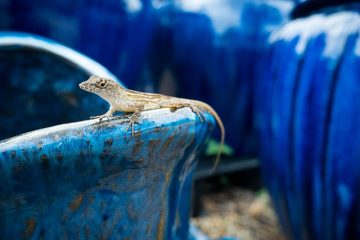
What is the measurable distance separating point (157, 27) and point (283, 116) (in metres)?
0.85

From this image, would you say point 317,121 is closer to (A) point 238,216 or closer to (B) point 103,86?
(B) point 103,86

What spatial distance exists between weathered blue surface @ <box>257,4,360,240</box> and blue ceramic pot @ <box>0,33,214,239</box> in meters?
0.43

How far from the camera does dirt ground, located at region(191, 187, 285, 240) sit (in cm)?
158

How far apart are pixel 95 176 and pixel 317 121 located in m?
0.62

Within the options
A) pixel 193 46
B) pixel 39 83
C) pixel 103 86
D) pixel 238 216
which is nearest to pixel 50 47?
pixel 39 83

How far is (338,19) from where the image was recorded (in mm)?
998

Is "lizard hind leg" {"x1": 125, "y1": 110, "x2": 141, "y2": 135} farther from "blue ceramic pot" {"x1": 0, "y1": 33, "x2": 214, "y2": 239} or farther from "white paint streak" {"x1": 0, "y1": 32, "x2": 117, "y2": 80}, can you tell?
"white paint streak" {"x1": 0, "y1": 32, "x2": 117, "y2": 80}

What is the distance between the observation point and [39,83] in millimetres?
1024

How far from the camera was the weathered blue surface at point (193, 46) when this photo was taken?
4.95 feet

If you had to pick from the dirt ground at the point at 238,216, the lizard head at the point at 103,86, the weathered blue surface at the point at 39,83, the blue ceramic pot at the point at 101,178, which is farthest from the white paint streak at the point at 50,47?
the dirt ground at the point at 238,216

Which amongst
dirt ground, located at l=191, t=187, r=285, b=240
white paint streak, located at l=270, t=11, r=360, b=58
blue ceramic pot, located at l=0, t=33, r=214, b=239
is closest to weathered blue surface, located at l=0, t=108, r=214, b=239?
blue ceramic pot, located at l=0, t=33, r=214, b=239

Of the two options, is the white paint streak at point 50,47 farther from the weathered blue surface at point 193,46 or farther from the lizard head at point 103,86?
the weathered blue surface at point 193,46

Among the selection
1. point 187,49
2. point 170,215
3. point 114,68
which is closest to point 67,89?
point 170,215

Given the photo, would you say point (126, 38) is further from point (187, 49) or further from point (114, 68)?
point (187, 49)
